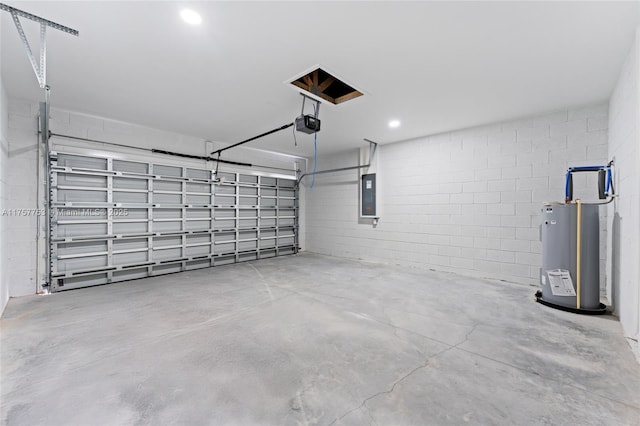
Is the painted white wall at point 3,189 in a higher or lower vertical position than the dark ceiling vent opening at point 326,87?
lower

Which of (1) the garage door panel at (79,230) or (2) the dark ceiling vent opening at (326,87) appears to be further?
(1) the garage door panel at (79,230)

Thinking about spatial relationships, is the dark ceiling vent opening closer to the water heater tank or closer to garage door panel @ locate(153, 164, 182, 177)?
the water heater tank

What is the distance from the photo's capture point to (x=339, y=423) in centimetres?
146

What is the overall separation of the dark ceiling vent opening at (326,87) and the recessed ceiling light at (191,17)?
123cm

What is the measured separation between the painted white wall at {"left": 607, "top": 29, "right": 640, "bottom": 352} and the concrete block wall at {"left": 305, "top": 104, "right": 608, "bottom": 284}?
23.7 inches

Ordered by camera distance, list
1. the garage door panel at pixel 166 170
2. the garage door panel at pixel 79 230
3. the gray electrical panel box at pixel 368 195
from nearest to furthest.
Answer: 1. the garage door panel at pixel 79 230
2. the garage door panel at pixel 166 170
3. the gray electrical panel box at pixel 368 195

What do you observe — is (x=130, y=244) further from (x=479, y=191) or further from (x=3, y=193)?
(x=479, y=191)

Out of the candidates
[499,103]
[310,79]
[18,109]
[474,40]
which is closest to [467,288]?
[499,103]

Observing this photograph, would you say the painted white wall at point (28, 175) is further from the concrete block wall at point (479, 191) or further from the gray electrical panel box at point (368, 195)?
the concrete block wall at point (479, 191)

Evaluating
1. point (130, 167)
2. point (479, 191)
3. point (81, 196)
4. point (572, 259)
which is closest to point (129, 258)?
point (81, 196)

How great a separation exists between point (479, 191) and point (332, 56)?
3625mm

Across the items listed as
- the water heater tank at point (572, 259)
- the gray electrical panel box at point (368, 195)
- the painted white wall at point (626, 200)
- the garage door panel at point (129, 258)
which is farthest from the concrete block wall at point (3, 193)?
the water heater tank at point (572, 259)

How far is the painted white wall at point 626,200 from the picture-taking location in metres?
2.18

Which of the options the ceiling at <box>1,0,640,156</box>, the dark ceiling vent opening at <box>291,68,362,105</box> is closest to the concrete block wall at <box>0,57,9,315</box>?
the ceiling at <box>1,0,640,156</box>
